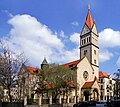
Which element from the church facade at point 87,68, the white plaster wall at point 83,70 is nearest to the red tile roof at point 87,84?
the church facade at point 87,68

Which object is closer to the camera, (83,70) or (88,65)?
(83,70)

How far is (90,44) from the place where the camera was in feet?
270

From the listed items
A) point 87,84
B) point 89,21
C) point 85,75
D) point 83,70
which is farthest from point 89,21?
point 87,84

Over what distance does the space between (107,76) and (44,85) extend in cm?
5076

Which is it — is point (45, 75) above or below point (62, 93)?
above

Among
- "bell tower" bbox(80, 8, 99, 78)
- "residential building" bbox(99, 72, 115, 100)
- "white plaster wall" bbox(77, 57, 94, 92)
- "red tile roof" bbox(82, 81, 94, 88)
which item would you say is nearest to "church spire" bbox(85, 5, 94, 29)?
"bell tower" bbox(80, 8, 99, 78)

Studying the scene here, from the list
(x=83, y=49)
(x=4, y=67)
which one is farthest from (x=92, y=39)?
(x=4, y=67)

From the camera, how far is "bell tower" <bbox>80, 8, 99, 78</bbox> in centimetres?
Answer: 8196

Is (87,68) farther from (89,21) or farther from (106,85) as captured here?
(106,85)

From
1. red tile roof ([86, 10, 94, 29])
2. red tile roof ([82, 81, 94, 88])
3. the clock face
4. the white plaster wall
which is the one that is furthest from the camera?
red tile roof ([86, 10, 94, 29])

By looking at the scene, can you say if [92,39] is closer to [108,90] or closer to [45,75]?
[108,90]

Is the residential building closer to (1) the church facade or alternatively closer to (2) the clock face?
Result: (1) the church facade

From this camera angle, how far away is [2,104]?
3531 centimetres

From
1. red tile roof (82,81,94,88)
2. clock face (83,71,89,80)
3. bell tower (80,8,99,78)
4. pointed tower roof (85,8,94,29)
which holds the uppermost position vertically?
pointed tower roof (85,8,94,29)
